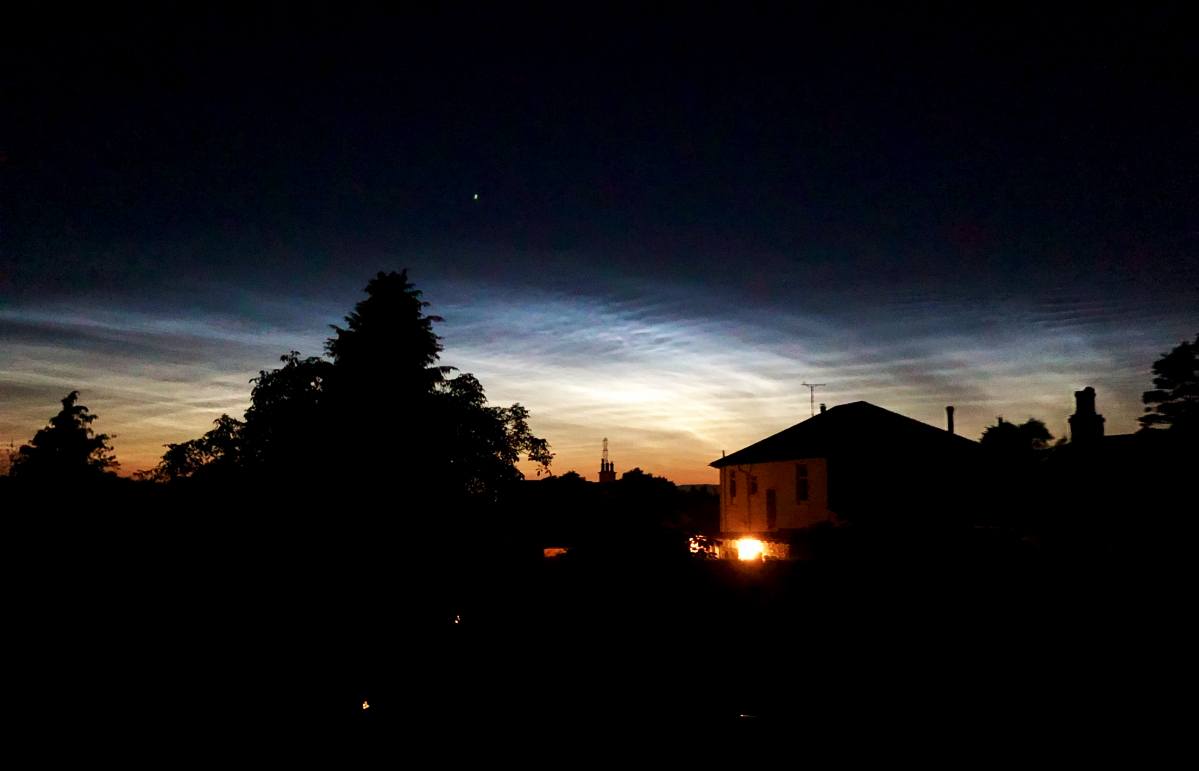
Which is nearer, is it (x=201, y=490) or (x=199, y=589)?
(x=199, y=589)

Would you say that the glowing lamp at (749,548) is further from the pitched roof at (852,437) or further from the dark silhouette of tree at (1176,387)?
the dark silhouette of tree at (1176,387)

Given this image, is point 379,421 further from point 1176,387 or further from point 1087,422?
point 1176,387

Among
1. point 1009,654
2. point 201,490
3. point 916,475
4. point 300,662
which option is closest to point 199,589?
point 300,662

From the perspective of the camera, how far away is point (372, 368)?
26.1 meters

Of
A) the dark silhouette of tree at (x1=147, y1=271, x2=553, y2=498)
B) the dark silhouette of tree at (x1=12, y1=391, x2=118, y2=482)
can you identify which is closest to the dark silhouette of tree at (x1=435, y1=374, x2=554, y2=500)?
the dark silhouette of tree at (x1=147, y1=271, x2=553, y2=498)

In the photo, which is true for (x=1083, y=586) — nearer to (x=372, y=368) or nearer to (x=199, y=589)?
(x=199, y=589)

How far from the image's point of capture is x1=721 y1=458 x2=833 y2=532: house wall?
30797 millimetres

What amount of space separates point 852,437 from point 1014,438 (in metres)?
18.6

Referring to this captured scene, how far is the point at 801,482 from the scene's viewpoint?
31.8 m

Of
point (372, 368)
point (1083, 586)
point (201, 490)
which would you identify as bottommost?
point (1083, 586)

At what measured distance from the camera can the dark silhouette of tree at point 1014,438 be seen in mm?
35594

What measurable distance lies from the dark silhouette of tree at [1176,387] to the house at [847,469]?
1152 centimetres

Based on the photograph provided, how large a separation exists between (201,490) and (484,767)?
7254 millimetres

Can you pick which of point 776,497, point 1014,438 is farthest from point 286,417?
point 1014,438
